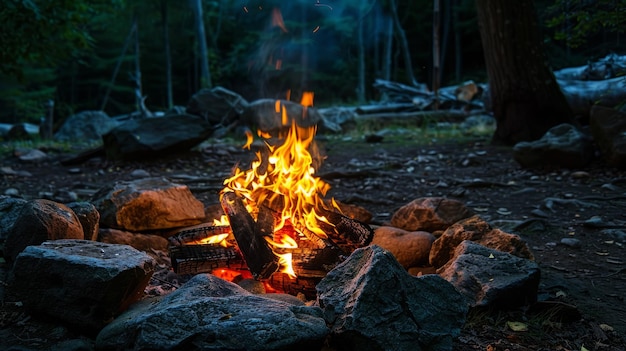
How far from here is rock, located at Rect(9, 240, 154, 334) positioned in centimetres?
250

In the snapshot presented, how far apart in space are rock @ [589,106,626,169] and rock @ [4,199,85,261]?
6.57 metres

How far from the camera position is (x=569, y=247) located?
4.24 metres

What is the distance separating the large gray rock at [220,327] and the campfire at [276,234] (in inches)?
32.8

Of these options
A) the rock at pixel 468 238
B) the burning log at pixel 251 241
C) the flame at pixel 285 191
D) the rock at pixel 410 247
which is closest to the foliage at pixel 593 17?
the rock at pixel 468 238

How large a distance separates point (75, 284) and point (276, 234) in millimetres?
1569

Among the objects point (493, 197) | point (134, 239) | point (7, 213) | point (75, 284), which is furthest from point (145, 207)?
point (493, 197)

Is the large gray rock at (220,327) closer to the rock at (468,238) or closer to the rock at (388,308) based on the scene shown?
the rock at (388,308)

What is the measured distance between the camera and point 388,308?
239 cm

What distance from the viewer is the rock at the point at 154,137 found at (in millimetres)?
8859

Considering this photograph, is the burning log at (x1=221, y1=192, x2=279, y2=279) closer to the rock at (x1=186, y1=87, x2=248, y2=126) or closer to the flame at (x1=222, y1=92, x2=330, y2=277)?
the flame at (x1=222, y1=92, x2=330, y2=277)

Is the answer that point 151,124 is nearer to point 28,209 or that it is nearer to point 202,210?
point 202,210

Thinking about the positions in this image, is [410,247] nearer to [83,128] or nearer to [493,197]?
[493,197]

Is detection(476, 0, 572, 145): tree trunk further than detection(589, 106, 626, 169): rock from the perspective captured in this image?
Yes

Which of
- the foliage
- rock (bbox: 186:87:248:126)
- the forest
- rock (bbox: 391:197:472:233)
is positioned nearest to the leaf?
rock (bbox: 391:197:472:233)
